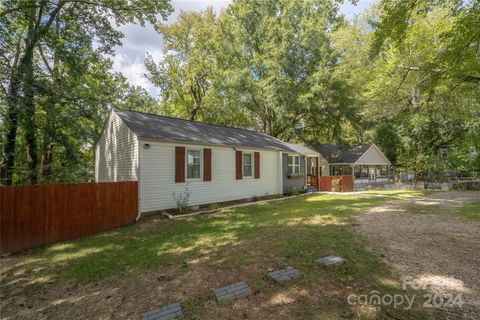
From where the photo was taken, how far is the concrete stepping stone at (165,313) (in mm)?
2789

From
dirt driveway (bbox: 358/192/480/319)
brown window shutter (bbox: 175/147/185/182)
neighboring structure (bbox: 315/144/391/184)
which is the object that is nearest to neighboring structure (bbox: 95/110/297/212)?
brown window shutter (bbox: 175/147/185/182)

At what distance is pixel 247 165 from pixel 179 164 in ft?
14.5

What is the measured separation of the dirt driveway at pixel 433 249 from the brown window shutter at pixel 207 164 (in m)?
6.28

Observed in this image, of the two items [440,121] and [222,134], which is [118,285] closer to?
[222,134]

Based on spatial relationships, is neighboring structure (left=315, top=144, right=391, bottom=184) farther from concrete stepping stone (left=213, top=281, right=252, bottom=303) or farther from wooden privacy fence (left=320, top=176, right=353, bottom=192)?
concrete stepping stone (left=213, top=281, right=252, bottom=303)

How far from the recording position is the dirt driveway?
3387 millimetres

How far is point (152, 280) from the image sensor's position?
149 inches

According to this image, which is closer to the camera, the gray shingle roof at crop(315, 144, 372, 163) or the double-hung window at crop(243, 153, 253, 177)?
the double-hung window at crop(243, 153, 253, 177)

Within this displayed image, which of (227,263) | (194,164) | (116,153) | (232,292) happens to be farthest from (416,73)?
(116,153)

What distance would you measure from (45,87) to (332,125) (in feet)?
64.2

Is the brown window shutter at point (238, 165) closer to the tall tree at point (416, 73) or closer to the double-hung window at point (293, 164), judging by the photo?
the double-hung window at point (293, 164)

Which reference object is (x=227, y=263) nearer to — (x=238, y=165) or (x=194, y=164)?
(x=194, y=164)

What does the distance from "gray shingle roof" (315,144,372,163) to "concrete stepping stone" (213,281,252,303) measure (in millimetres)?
21080

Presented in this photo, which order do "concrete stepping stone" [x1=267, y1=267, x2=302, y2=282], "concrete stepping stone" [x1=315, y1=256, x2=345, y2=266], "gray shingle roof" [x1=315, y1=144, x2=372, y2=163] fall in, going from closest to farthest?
"concrete stepping stone" [x1=267, y1=267, x2=302, y2=282] → "concrete stepping stone" [x1=315, y1=256, x2=345, y2=266] → "gray shingle roof" [x1=315, y1=144, x2=372, y2=163]
